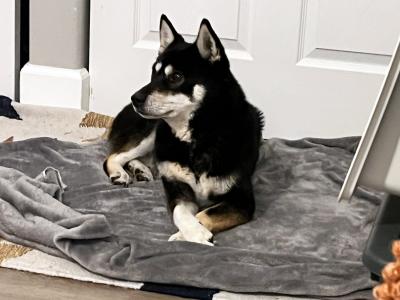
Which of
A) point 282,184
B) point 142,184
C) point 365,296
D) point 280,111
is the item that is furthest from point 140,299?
point 280,111

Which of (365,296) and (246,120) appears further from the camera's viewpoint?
(246,120)

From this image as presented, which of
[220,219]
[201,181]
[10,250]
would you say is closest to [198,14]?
[201,181]

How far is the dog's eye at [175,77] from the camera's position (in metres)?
1.73

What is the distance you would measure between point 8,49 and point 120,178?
929 millimetres

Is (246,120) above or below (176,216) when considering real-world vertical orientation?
above

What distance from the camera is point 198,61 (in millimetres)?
1742

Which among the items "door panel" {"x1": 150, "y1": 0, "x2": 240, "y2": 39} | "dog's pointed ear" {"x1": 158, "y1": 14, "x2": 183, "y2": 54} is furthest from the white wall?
"dog's pointed ear" {"x1": 158, "y1": 14, "x2": 183, "y2": 54}

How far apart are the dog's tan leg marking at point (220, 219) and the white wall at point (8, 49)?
120 cm

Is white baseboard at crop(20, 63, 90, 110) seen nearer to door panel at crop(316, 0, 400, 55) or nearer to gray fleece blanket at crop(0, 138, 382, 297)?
gray fleece blanket at crop(0, 138, 382, 297)

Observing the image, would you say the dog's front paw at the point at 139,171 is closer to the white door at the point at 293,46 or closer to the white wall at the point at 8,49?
the white door at the point at 293,46

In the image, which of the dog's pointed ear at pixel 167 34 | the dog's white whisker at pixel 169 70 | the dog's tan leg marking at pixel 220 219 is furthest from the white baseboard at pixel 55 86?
the dog's tan leg marking at pixel 220 219

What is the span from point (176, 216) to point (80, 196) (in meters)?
0.29

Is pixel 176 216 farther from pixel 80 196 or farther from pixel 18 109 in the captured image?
pixel 18 109

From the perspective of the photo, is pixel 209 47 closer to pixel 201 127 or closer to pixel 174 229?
pixel 201 127
